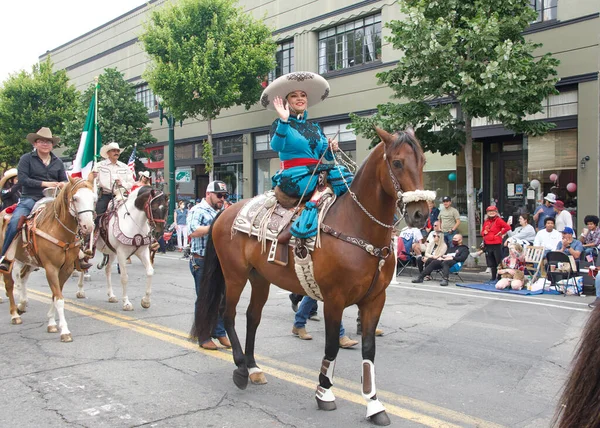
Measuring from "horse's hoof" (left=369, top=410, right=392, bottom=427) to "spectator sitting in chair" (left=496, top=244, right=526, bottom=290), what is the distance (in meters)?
8.10

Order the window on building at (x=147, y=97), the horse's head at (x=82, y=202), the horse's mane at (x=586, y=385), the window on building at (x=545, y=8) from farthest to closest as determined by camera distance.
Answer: the window on building at (x=147, y=97)
the window on building at (x=545, y=8)
the horse's head at (x=82, y=202)
the horse's mane at (x=586, y=385)

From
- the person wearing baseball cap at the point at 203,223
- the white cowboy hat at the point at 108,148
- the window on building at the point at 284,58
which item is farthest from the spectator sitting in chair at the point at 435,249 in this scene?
the window on building at the point at 284,58

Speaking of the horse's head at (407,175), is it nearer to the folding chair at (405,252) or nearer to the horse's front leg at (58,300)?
the horse's front leg at (58,300)

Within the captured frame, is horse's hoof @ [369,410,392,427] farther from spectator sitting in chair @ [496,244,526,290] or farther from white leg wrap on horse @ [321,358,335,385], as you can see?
spectator sitting in chair @ [496,244,526,290]

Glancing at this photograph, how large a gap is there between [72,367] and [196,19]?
18.1m

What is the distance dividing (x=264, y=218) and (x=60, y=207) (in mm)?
3722

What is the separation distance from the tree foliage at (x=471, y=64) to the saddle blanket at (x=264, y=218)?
8.45m

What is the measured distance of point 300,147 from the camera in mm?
4945

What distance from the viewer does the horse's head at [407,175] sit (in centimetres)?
385

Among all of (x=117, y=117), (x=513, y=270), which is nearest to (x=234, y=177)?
(x=117, y=117)

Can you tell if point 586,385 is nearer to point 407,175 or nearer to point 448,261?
point 407,175

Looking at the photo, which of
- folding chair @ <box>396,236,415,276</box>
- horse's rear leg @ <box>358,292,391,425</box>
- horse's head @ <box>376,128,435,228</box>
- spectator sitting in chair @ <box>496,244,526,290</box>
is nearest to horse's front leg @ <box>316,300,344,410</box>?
horse's rear leg @ <box>358,292,391,425</box>

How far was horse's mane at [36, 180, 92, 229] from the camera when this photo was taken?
23.7ft

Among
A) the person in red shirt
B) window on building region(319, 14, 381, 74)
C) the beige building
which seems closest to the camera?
the person in red shirt
